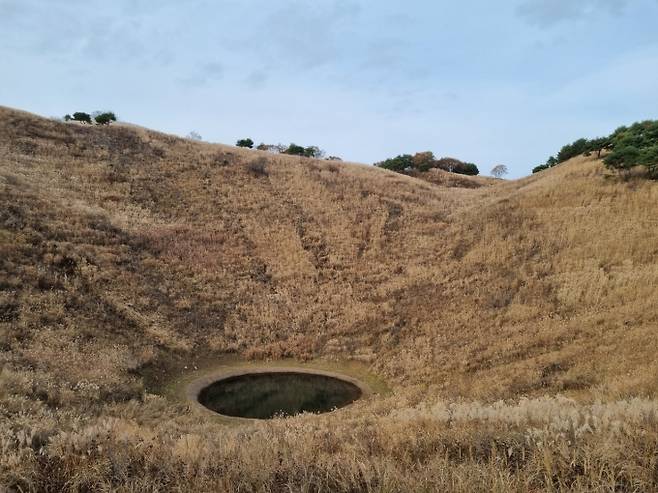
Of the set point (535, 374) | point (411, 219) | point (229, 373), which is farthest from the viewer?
point (411, 219)

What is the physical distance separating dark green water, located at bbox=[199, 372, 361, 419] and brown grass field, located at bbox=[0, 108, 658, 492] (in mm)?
1406

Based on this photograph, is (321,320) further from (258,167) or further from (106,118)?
(106,118)

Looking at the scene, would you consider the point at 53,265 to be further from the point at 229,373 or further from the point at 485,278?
the point at 485,278

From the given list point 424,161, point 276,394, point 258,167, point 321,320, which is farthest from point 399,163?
point 276,394

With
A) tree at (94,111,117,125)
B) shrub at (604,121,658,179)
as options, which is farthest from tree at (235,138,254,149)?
shrub at (604,121,658,179)

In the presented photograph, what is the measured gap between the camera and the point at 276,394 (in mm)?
18938

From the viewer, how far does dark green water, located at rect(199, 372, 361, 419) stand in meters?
17.3

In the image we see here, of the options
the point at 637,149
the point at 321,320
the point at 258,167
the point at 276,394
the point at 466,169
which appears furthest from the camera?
the point at 466,169

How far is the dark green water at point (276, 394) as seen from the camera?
56.9ft

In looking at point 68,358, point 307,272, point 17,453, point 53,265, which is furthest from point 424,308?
point 17,453

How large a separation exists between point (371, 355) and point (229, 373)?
631 cm

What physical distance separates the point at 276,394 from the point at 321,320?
697 centimetres

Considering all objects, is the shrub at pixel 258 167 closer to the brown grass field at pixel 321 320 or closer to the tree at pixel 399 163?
Result: the brown grass field at pixel 321 320

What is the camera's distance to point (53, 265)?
2275 cm
